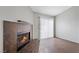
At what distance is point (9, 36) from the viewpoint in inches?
63.6

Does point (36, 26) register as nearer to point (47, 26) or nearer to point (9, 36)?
point (47, 26)

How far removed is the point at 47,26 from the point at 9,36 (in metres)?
0.73

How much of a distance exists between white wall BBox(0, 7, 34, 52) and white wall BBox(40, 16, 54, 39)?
216 mm

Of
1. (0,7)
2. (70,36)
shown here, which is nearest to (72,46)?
(70,36)

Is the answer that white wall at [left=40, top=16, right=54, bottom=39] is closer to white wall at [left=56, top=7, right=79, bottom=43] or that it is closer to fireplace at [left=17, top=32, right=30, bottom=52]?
white wall at [left=56, top=7, right=79, bottom=43]

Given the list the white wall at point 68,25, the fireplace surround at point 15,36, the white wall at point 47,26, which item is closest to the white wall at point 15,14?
the fireplace surround at point 15,36

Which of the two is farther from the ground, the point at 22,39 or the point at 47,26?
the point at 47,26

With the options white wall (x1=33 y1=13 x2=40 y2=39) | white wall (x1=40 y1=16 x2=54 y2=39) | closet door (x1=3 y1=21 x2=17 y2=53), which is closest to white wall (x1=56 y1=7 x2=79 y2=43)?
white wall (x1=40 y1=16 x2=54 y2=39)

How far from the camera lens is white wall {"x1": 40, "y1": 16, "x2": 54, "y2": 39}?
1813 millimetres

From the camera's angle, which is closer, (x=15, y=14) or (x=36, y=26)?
(x=15, y=14)

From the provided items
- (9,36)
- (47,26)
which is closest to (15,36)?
(9,36)

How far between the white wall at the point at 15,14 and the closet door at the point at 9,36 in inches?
2.7

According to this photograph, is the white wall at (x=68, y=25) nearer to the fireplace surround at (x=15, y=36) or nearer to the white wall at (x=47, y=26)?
the white wall at (x=47, y=26)
